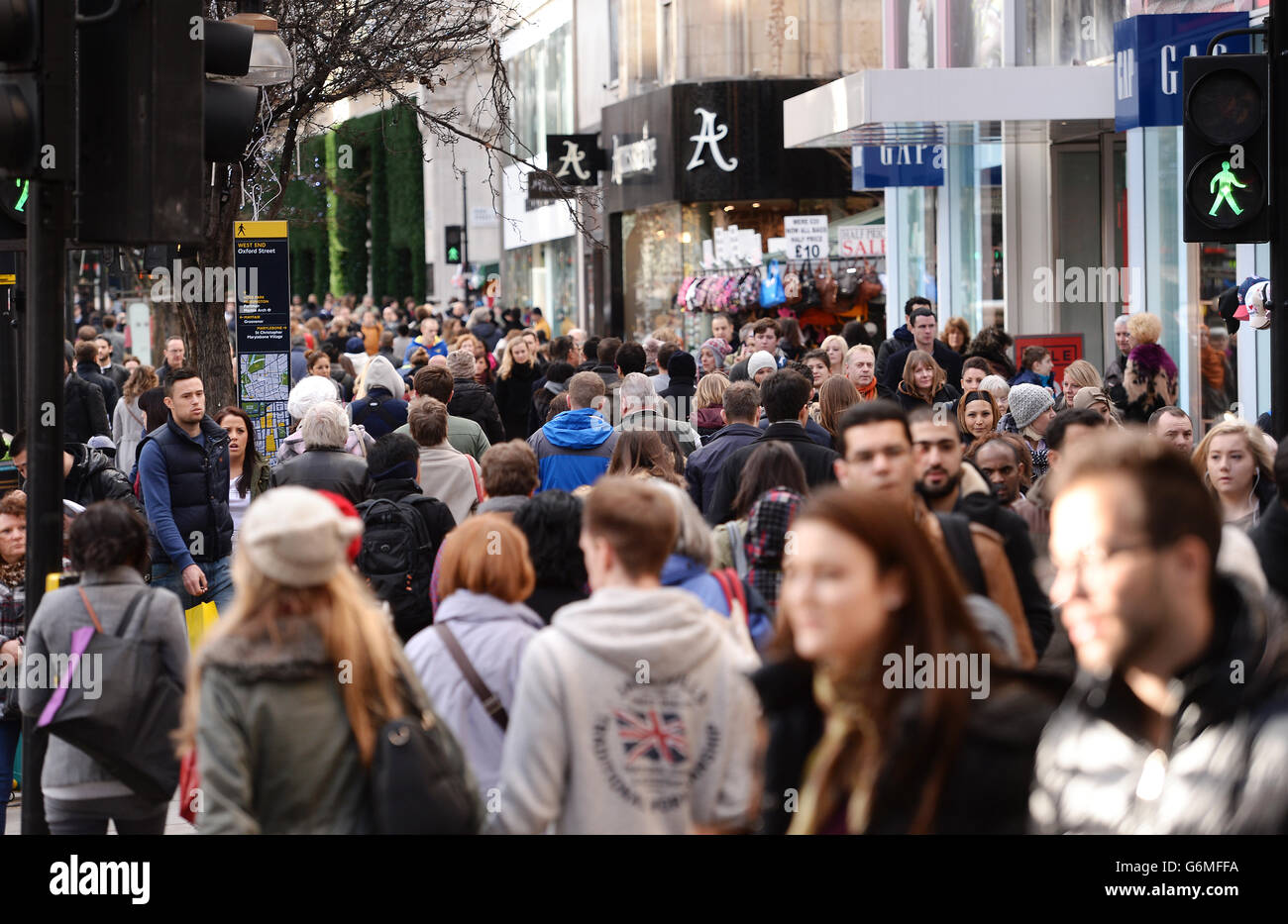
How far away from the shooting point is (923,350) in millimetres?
15141

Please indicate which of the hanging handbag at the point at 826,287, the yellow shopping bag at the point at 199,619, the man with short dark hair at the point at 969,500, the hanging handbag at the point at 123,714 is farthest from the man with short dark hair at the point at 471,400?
the hanging handbag at the point at 826,287

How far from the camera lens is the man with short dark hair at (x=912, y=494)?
5.42 meters

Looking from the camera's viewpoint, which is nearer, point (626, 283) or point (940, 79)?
point (940, 79)

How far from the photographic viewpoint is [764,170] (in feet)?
102

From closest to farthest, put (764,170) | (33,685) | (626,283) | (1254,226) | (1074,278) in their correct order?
(33,685) < (1254,226) < (1074,278) < (764,170) < (626,283)

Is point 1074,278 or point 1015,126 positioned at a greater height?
point 1015,126

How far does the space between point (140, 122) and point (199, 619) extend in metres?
4.54

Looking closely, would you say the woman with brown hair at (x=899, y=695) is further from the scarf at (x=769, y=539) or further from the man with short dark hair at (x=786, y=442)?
the man with short dark hair at (x=786, y=442)

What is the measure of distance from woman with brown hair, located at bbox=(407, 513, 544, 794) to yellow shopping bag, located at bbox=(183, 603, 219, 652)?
4548mm

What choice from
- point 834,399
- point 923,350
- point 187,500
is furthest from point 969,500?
point 923,350

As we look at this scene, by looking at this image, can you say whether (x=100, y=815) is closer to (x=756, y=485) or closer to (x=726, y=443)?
(x=756, y=485)

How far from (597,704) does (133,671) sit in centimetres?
204
